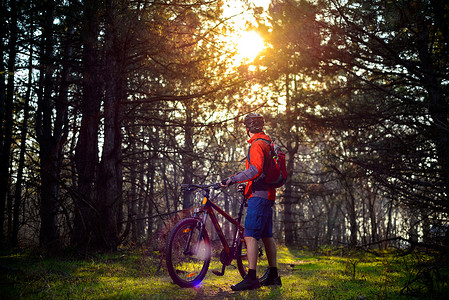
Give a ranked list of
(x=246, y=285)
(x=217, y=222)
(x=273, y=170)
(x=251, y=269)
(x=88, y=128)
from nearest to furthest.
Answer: (x=246, y=285) < (x=251, y=269) < (x=273, y=170) < (x=217, y=222) < (x=88, y=128)

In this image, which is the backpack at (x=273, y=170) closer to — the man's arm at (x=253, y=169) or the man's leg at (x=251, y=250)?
the man's arm at (x=253, y=169)

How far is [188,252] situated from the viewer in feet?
13.5

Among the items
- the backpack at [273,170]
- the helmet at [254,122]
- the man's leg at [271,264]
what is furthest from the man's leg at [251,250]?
the helmet at [254,122]

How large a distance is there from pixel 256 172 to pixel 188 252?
132cm

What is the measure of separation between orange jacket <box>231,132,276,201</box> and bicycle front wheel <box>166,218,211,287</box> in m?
0.83

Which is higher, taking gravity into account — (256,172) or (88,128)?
(88,128)

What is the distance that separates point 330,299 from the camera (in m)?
3.61

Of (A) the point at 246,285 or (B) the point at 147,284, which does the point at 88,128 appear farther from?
(A) the point at 246,285

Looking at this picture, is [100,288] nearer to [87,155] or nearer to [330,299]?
[330,299]

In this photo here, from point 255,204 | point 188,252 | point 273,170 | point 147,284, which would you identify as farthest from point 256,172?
point 147,284

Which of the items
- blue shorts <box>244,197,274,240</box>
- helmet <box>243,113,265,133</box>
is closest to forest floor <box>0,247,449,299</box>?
blue shorts <box>244,197,274,240</box>

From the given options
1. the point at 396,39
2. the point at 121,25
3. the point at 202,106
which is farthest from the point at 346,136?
the point at 121,25

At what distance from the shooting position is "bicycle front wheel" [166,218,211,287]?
400 centimetres

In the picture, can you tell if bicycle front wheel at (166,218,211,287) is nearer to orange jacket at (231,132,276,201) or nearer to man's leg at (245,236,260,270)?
man's leg at (245,236,260,270)
